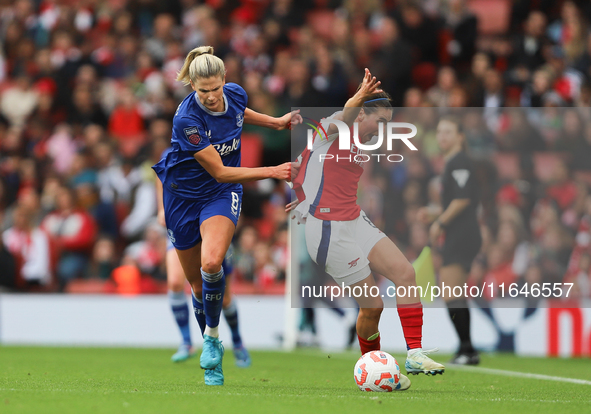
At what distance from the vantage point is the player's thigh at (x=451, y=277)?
8.34 meters

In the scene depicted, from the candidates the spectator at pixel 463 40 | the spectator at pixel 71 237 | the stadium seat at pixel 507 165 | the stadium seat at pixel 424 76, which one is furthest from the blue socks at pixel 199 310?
the spectator at pixel 463 40

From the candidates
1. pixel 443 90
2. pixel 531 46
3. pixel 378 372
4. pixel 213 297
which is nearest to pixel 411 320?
pixel 378 372

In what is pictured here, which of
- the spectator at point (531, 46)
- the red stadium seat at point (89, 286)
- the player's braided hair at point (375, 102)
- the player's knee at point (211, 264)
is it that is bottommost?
the red stadium seat at point (89, 286)

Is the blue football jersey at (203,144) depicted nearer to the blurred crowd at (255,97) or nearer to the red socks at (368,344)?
the red socks at (368,344)

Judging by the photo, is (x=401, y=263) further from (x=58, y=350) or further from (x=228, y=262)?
(x=58, y=350)

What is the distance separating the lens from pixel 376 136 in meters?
6.29

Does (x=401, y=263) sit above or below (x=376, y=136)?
below

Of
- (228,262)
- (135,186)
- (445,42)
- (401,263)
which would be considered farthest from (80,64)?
(401,263)

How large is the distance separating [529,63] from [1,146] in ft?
30.4

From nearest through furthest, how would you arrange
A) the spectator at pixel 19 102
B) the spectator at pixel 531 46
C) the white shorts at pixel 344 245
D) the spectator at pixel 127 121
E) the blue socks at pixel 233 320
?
the white shorts at pixel 344 245 < the blue socks at pixel 233 320 < the spectator at pixel 531 46 < the spectator at pixel 127 121 < the spectator at pixel 19 102

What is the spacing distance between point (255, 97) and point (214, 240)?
7.64 m

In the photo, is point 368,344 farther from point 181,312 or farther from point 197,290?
point 181,312

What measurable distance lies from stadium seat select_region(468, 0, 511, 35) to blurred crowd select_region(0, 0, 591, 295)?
0.10 ft

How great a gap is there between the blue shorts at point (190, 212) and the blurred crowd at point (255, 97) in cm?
422
